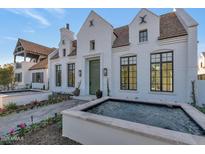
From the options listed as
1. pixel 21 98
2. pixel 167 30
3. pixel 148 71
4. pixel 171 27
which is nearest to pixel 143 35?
pixel 167 30

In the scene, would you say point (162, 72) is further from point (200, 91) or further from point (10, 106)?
point (10, 106)

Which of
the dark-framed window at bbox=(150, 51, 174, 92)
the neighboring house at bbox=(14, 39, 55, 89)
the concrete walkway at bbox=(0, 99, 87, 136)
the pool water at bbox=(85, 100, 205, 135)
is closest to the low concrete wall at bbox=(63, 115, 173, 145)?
the pool water at bbox=(85, 100, 205, 135)

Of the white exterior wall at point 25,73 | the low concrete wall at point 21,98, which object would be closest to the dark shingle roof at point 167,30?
the low concrete wall at point 21,98

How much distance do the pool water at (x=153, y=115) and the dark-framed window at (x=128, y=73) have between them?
355cm

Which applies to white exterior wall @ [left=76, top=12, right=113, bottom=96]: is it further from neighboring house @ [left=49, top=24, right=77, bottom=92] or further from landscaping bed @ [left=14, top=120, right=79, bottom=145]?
landscaping bed @ [left=14, top=120, right=79, bottom=145]

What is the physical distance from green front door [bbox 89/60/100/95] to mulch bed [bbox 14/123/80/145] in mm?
6771

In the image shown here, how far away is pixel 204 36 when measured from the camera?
27.0 feet

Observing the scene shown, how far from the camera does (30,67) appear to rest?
1878 cm

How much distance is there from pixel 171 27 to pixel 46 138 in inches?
332

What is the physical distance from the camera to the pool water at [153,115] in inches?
134
